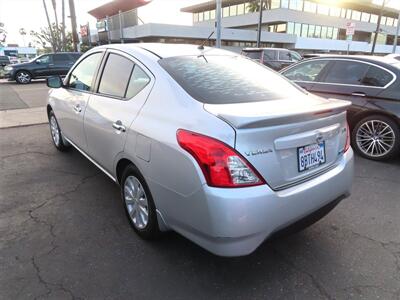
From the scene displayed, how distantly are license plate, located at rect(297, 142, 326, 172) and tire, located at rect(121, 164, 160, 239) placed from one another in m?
1.19

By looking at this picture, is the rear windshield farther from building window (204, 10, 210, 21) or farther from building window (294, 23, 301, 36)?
building window (204, 10, 210, 21)

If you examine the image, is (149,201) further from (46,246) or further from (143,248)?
(46,246)

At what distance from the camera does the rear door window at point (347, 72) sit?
546 centimetres

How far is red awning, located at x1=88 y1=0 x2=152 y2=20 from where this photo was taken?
4287 cm

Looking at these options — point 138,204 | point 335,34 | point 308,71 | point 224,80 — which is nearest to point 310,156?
point 224,80

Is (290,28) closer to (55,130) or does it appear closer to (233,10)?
(233,10)

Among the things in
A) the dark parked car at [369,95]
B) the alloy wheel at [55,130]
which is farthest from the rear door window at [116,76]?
the dark parked car at [369,95]

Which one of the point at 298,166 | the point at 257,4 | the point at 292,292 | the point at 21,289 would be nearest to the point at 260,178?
the point at 298,166

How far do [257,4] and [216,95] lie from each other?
161 ft

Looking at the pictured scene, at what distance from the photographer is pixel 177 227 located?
2.37m

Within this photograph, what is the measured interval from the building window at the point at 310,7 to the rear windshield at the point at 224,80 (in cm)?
4790

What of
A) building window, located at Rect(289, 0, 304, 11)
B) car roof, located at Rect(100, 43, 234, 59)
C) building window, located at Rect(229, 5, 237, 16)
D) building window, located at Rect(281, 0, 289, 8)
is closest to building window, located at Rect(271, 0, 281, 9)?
building window, located at Rect(281, 0, 289, 8)

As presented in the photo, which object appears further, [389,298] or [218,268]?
[218,268]

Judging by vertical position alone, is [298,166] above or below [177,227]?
above
